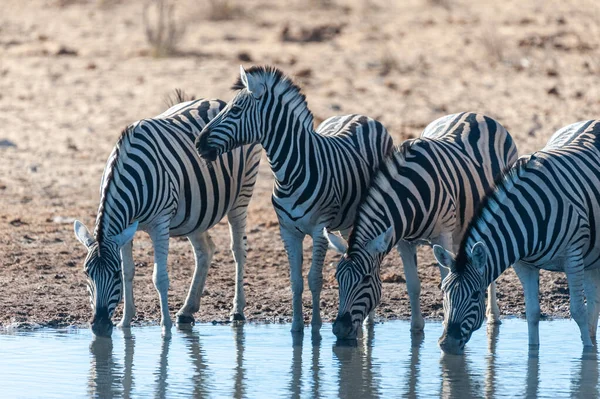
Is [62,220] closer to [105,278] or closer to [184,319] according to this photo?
[184,319]

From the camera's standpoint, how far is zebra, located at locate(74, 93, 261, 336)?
25.6 feet

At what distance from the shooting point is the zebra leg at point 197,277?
8.96 metres

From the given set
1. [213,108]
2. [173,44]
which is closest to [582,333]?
[213,108]

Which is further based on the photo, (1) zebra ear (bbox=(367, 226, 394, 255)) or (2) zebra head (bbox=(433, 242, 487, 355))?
(1) zebra ear (bbox=(367, 226, 394, 255))

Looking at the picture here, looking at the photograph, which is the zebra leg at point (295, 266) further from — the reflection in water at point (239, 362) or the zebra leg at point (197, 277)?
the zebra leg at point (197, 277)

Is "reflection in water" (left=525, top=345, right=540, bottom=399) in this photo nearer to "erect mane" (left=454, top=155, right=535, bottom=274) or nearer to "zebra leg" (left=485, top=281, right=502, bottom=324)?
"erect mane" (left=454, top=155, right=535, bottom=274)

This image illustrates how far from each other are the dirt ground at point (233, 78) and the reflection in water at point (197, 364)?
676 mm

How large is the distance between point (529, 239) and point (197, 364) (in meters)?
2.29

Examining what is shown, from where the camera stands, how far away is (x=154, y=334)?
851 centimetres

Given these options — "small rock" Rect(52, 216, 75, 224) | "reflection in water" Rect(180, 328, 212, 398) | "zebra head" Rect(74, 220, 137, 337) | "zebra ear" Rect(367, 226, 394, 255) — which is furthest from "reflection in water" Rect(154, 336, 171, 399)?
"small rock" Rect(52, 216, 75, 224)

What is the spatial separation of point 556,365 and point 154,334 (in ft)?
9.41

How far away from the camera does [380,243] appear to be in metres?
7.68

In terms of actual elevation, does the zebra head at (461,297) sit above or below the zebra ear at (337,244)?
below

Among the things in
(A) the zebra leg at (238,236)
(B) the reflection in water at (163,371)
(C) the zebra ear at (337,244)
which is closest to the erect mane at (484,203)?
(C) the zebra ear at (337,244)
